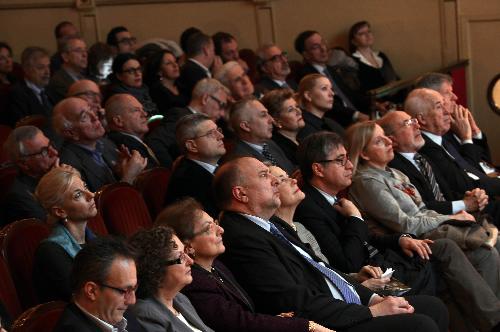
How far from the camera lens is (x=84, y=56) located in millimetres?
5180

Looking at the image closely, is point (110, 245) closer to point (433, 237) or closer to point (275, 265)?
point (275, 265)

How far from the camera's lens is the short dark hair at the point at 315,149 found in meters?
3.27

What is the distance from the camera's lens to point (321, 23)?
20.4 ft

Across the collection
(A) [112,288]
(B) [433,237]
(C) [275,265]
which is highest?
(A) [112,288]

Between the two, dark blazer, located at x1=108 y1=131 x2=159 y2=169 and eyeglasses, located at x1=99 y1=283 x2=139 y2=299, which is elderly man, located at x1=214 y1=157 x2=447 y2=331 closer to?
eyeglasses, located at x1=99 y1=283 x2=139 y2=299

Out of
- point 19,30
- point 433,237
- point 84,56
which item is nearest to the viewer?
point 433,237

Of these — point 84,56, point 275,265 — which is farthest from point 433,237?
point 84,56

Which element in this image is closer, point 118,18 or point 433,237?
point 433,237

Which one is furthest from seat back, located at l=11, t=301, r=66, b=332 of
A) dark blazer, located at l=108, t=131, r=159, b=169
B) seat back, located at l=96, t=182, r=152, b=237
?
dark blazer, located at l=108, t=131, r=159, b=169

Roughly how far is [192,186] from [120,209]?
0.33 m

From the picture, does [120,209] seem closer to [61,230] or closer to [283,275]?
[61,230]

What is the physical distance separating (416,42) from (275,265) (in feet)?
12.0

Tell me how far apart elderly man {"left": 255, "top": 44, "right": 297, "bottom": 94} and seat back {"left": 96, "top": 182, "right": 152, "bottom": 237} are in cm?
213

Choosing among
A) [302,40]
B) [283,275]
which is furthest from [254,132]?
[302,40]
